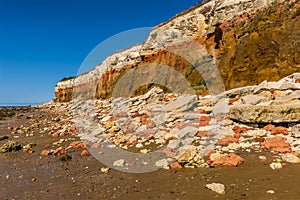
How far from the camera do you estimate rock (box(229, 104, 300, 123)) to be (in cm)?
735

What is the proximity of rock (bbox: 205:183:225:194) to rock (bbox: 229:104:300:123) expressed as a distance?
13.1ft

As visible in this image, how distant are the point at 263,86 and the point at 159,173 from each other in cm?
682

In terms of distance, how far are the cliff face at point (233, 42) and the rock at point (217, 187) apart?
8.45 meters

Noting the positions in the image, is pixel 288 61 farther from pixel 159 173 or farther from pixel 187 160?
pixel 159 173

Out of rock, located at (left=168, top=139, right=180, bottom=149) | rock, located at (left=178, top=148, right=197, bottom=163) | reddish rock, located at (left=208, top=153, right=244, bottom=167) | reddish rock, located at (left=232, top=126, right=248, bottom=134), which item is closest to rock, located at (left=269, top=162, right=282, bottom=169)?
reddish rock, located at (left=208, top=153, right=244, bottom=167)

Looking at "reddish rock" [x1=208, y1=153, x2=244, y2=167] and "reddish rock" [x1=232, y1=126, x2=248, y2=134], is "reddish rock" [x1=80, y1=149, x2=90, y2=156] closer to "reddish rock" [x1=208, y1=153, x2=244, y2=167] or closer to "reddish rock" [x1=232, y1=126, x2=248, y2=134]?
"reddish rock" [x1=208, y1=153, x2=244, y2=167]

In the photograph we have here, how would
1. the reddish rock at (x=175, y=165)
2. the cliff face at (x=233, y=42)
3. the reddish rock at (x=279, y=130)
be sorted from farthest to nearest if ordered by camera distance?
the cliff face at (x=233, y=42) < the reddish rock at (x=279, y=130) < the reddish rock at (x=175, y=165)

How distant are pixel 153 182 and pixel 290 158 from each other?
323 centimetres

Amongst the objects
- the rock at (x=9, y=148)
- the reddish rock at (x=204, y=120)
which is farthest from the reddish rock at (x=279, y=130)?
the rock at (x=9, y=148)

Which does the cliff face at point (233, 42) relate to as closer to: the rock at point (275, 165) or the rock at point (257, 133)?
the rock at point (257, 133)

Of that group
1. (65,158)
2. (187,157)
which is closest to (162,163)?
(187,157)

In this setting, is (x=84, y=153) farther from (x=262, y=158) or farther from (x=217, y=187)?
(x=262, y=158)

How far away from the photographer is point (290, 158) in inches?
221

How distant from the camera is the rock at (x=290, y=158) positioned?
216 inches
